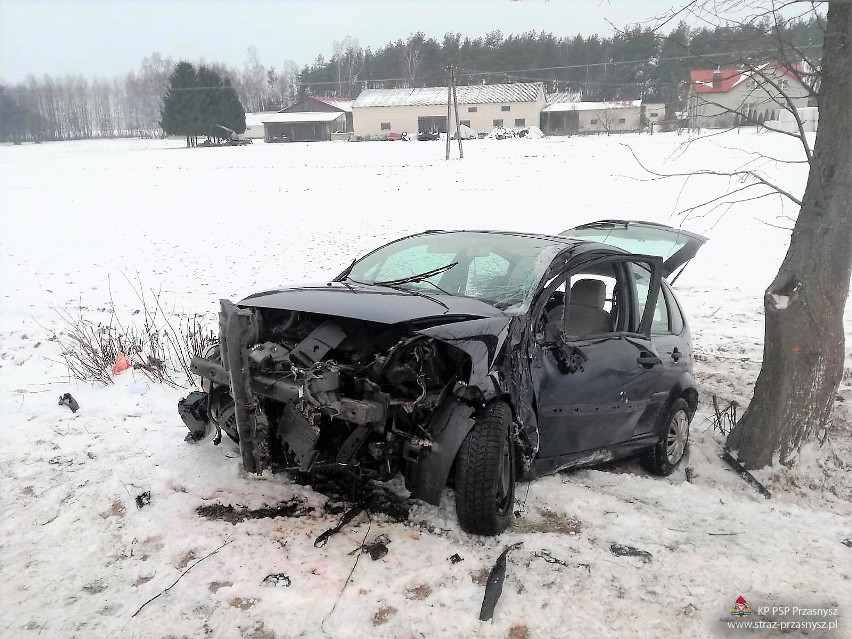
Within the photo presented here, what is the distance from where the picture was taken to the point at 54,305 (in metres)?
8.80

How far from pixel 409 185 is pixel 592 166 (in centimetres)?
942

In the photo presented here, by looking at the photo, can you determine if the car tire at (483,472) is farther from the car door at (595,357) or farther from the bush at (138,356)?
the bush at (138,356)

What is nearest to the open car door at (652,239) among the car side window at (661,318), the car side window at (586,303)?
the car side window at (661,318)

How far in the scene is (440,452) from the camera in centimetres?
321

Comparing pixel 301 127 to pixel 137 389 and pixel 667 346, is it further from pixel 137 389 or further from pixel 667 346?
pixel 667 346

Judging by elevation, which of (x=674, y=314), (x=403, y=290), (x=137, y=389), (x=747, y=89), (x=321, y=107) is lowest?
(x=137, y=389)

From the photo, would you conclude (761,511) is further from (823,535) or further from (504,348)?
(504,348)

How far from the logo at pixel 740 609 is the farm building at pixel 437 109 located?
67359 millimetres

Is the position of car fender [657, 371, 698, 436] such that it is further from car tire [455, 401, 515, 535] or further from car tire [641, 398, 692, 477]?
car tire [455, 401, 515, 535]

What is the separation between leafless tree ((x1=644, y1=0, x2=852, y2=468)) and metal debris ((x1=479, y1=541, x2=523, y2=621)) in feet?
10.1

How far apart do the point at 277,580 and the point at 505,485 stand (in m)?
1.31

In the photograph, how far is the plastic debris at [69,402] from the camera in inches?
191

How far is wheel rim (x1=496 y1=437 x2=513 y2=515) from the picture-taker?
3.41m

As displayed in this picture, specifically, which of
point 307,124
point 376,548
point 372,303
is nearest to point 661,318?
point 372,303
